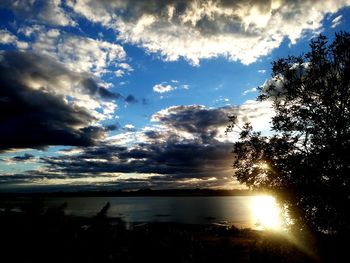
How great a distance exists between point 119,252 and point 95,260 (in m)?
1.47

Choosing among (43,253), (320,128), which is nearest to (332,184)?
(320,128)

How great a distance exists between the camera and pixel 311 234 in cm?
2423

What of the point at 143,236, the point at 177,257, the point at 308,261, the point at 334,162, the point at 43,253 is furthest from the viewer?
the point at 308,261

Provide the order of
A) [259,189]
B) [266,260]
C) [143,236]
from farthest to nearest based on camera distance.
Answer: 1. [259,189]
2. [266,260]
3. [143,236]

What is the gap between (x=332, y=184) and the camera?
22.0 m

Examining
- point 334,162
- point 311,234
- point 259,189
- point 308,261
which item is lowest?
point 308,261

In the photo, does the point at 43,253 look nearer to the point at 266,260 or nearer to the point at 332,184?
the point at 266,260

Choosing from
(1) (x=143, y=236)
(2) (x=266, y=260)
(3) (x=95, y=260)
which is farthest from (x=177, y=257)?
(2) (x=266, y=260)

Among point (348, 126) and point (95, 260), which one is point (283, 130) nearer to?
point (348, 126)

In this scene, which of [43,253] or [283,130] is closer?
[43,253]

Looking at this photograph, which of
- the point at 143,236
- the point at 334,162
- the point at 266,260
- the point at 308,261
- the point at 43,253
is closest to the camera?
the point at 43,253

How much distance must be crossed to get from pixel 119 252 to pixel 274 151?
1474cm

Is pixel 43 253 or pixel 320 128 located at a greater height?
pixel 320 128

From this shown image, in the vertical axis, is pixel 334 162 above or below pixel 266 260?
above
